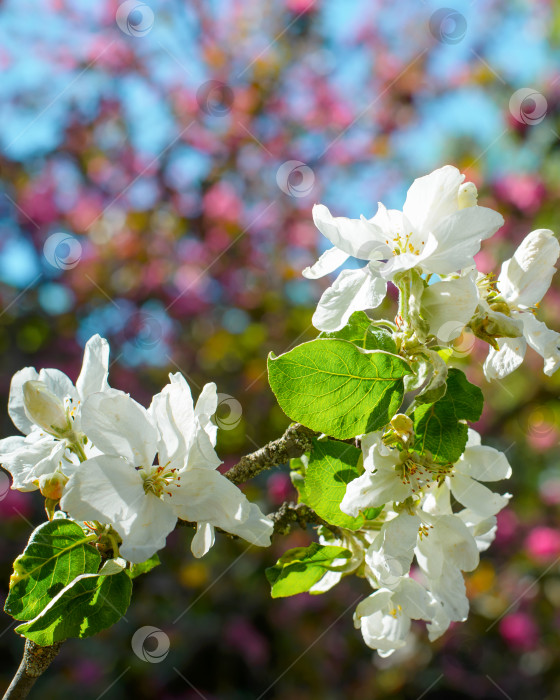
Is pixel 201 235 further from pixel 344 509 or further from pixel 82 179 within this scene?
pixel 344 509

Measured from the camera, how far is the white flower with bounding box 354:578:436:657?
65 centimetres

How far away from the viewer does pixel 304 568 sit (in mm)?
663

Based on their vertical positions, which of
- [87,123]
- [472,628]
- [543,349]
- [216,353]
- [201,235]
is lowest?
[472,628]

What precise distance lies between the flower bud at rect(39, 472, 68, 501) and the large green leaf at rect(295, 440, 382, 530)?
217mm

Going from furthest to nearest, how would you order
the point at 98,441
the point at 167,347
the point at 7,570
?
the point at 167,347
the point at 7,570
the point at 98,441

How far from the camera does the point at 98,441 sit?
56 cm

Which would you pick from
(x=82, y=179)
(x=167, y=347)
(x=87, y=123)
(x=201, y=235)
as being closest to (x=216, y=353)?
(x=167, y=347)

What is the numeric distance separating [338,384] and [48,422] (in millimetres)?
273

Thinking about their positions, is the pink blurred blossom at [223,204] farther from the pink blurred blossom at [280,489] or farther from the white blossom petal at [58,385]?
the white blossom petal at [58,385]

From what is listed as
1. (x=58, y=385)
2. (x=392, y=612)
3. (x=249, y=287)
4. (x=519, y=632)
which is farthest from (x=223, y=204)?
(x=392, y=612)

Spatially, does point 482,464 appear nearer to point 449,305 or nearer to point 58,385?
point 449,305

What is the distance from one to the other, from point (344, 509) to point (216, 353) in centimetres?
244

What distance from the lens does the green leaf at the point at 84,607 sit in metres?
0.56

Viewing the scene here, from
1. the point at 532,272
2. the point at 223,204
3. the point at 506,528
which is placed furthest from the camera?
the point at 223,204
